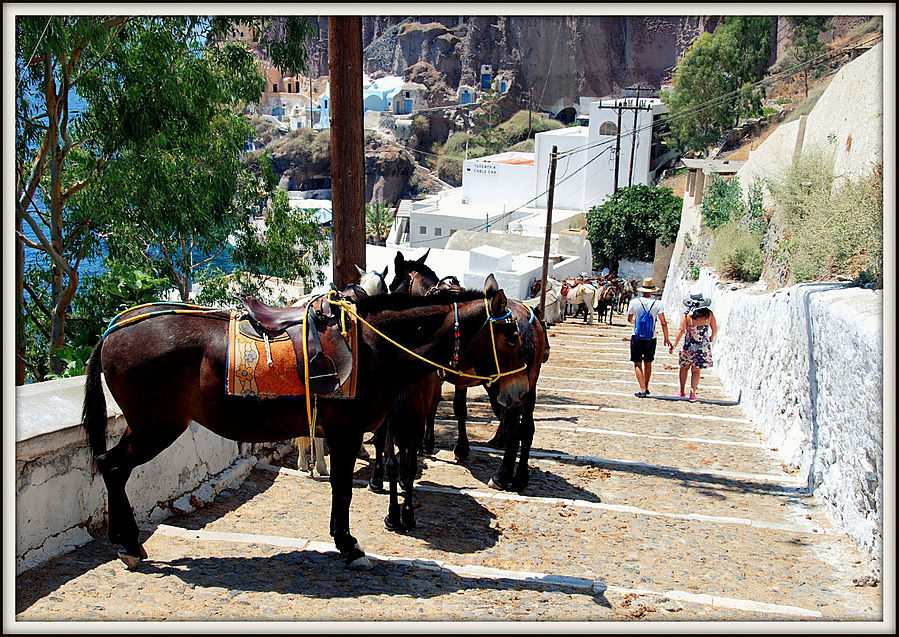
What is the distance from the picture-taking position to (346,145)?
8.52 m

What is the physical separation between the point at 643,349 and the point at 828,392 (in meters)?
4.72

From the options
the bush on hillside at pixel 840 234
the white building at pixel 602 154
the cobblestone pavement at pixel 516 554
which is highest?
the white building at pixel 602 154

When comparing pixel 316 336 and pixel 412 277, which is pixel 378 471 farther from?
pixel 316 336

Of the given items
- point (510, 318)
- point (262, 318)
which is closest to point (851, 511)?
point (510, 318)

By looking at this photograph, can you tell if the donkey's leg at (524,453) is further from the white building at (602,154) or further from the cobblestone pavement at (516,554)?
the white building at (602,154)

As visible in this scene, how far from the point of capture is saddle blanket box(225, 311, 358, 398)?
4742mm

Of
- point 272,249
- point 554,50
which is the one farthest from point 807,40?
point 272,249

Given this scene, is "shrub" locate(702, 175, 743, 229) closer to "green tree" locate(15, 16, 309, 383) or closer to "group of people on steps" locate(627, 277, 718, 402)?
"group of people on steps" locate(627, 277, 718, 402)

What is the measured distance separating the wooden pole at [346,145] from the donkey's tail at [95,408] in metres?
3.64

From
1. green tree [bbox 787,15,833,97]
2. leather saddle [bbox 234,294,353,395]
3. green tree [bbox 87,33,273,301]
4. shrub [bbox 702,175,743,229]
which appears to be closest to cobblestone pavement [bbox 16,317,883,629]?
leather saddle [bbox 234,294,353,395]

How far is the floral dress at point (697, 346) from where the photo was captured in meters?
11.0

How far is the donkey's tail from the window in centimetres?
6173

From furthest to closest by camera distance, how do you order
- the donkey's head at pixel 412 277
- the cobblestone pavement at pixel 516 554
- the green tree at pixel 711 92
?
the green tree at pixel 711 92 < the donkey's head at pixel 412 277 < the cobblestone pavement at pixel 516 554

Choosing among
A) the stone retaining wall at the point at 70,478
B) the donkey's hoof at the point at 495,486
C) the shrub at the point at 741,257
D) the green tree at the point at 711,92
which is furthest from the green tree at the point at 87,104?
the green tree at the point at 711,92
